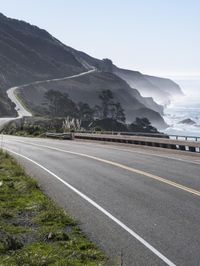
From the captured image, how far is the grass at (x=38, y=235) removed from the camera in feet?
27.7

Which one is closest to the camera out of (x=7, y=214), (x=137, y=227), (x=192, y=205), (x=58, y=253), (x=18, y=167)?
(x=58, y=253)

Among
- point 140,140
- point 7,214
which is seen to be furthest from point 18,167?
point 140,140

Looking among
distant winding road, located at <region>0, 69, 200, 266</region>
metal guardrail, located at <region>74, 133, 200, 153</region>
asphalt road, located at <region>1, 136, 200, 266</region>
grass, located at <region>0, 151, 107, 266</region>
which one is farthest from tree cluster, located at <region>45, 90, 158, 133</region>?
grass, located at <region>0, 151, 107, 266</region>

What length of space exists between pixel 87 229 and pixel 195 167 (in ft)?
34.4

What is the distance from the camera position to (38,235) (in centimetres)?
1005

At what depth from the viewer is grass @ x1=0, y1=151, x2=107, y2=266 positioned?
8.45 metres

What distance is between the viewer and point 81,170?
20.4 m

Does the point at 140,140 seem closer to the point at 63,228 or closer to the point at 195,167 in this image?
the point at 195,167

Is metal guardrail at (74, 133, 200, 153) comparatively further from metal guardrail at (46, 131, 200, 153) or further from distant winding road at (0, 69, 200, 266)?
distant winding road at (0, 69, 200, 266)

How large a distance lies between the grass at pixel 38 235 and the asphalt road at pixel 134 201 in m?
0.36

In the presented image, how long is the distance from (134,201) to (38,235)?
3846 mm

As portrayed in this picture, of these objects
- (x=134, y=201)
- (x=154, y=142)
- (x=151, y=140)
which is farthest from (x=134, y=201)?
(x=151, y=140)

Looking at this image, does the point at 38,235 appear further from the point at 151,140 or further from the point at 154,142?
the point at 151,140

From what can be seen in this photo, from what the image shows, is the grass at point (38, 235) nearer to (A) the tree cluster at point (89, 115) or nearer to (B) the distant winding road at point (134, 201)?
(B) the distant winding road at point (134, 201)
